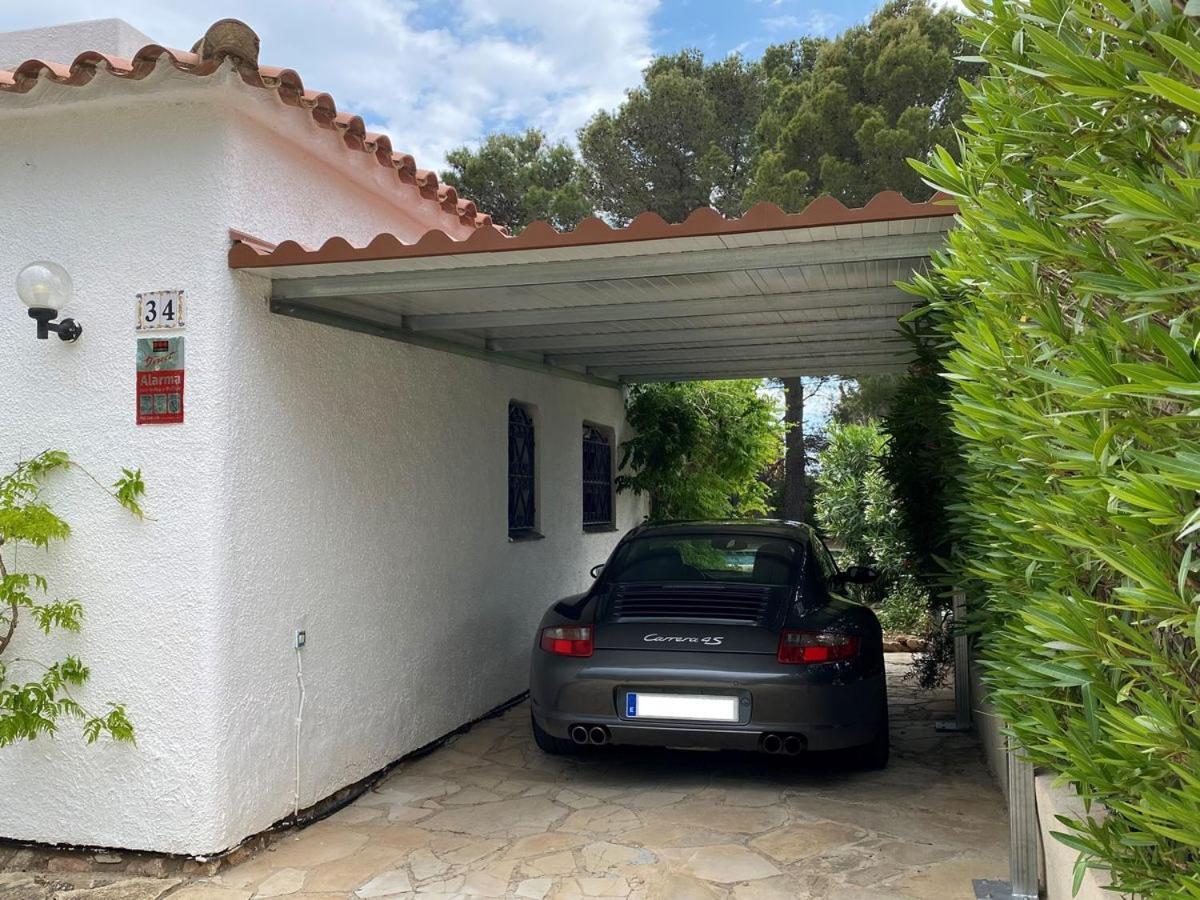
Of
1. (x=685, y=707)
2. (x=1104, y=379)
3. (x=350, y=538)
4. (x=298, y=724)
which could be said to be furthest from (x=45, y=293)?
(x=1104, y=379)

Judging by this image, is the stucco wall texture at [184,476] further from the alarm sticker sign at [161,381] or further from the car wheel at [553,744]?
the car wheel at [553,744]

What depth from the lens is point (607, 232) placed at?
12.9 feet

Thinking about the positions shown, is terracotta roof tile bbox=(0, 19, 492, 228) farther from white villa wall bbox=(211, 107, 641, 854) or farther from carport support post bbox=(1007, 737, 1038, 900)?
carport support post bbox=(1007, 737, 1038, 900)

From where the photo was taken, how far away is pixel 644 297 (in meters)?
5.14

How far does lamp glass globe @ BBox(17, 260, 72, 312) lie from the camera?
13.6 ft

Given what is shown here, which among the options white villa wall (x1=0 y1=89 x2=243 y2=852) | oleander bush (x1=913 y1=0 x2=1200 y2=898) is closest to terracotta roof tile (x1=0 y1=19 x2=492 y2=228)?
white villa wall (x1=0 y1=89 x2=243 y2=852)

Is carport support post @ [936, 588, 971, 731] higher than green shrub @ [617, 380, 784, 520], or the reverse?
green shrub @ [617, 380, 784, 520]

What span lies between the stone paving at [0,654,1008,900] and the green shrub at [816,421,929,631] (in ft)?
15.7

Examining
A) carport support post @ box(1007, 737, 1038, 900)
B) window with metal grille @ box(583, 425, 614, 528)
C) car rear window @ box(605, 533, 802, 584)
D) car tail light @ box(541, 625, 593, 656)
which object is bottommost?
carport support post @ box(1007, 737, 1038, 900)

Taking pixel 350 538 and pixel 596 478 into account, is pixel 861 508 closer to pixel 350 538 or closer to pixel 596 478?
pixel 596 478

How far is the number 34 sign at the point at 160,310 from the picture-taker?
431 cm

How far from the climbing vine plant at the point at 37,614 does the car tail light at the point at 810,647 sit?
10.2 ft

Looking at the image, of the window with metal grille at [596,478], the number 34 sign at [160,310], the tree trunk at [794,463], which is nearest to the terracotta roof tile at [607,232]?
the number 34 sign at [160,310]

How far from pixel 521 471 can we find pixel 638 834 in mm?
3855
